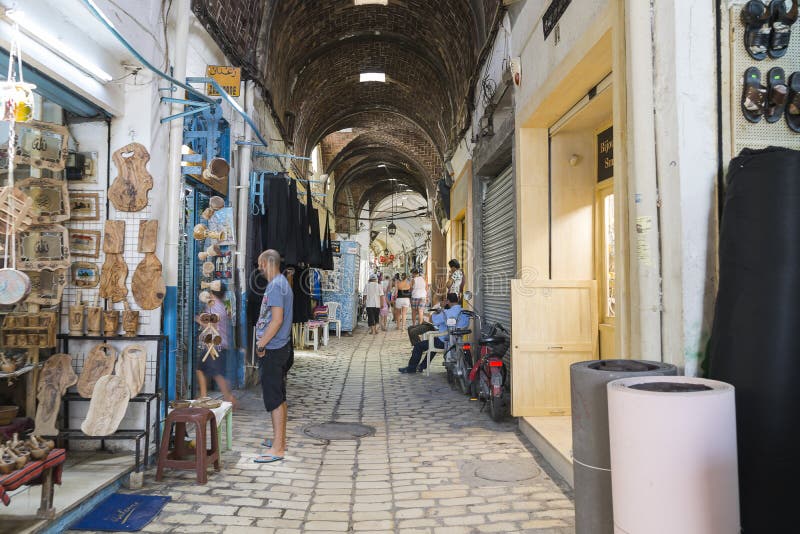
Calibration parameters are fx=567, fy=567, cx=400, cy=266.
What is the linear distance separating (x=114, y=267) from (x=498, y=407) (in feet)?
12.2

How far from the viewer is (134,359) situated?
409 cm

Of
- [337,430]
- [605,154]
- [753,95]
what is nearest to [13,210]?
[337,430]

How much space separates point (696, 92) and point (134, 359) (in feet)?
12.8

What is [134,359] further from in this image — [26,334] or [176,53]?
[176,53]

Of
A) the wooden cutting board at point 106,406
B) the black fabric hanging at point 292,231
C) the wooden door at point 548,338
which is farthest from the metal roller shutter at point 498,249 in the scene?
the wooden cutting board at point 106,406

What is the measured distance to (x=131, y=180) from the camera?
429cm

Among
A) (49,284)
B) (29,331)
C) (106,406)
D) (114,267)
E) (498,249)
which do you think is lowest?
(106,406)

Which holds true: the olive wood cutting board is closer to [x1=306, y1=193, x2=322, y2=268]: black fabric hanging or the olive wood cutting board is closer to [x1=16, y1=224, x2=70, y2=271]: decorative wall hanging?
[x1=16, y1=224, x2=70, y2=271]: decorative wall hanging

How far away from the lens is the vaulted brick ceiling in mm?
7921

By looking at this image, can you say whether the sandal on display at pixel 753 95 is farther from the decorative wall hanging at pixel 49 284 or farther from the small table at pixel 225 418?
the decorative wall hanging at pixel 49 284

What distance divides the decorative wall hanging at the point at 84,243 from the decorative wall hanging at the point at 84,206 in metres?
0.11

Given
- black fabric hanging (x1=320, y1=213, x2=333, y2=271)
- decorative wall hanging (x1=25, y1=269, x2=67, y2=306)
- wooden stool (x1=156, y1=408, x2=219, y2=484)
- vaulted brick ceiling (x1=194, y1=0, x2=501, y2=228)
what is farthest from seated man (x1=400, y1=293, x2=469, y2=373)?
decorative wall hanging (x1=25, y1=269, x2=67, y2=306)

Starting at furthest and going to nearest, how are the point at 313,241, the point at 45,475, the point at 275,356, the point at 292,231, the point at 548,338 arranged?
the point at 313,241
the point at 292,231
the point at 548,338
the point at 275,356
the point at 45,475

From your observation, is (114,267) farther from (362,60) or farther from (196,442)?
(362,60)
